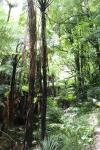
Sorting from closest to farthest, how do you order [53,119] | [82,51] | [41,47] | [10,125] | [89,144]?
[89,144] < [41,47] < [53,119] < [10,125] < [82,51]

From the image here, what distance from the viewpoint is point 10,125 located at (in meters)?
18.5

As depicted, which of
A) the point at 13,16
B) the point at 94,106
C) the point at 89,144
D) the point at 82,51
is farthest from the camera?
the point at 82,51

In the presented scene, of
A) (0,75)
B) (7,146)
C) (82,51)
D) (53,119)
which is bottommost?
(7,146)

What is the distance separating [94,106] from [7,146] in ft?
22.9

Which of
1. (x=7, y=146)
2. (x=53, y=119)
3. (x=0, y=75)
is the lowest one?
(x=7, y=146)

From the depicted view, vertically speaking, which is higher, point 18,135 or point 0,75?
point 0,75

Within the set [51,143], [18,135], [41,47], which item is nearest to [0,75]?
[18,135]

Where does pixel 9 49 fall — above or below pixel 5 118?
above

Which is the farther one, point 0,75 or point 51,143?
point 0,75

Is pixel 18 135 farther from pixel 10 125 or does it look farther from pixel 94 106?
pixel 94 106

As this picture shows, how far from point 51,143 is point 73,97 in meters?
13.5

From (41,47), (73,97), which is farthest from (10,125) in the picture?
(41,47)

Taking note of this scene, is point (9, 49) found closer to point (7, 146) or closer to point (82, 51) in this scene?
point (7, 146)

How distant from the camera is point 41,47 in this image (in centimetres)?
1176
